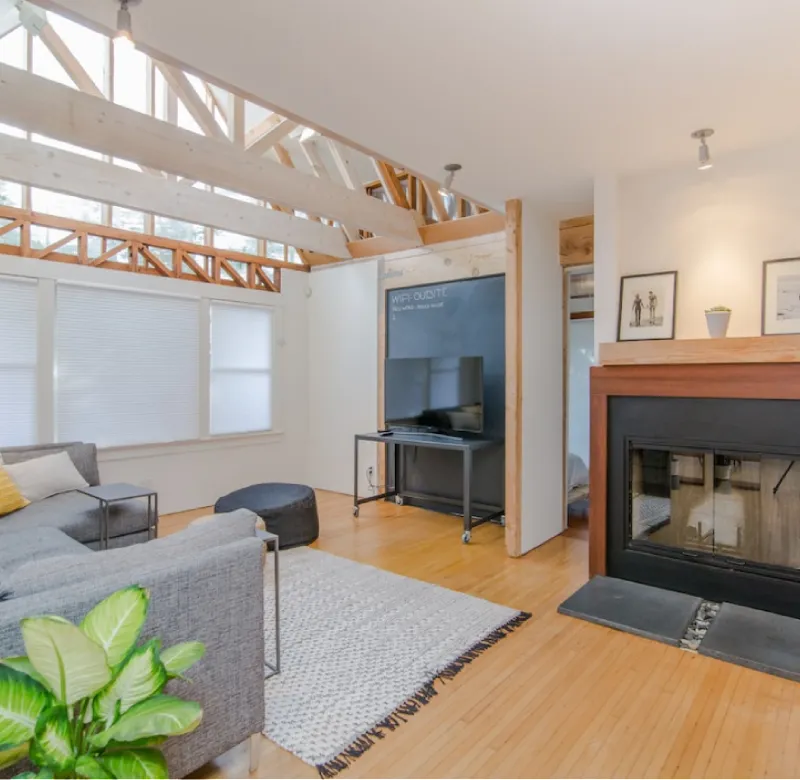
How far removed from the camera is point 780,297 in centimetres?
296

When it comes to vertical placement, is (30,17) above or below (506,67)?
above

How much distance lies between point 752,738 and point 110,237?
18.1 feet

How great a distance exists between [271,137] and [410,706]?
4623 mm

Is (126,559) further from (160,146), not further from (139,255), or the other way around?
(139,255)

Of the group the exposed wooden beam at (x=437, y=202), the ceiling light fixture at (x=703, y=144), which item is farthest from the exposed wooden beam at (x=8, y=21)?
the ceiling light fixture at (x=703, y=144)

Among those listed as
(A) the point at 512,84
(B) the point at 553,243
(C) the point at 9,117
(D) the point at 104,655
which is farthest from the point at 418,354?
(D) the point at 104,655

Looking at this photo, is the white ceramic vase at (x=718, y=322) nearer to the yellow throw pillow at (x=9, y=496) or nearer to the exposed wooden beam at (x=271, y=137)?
the exposed wooden beam at (x=271, y=137)

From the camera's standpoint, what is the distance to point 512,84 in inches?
93.4

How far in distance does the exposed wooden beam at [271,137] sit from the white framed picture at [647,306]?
3.28 metres

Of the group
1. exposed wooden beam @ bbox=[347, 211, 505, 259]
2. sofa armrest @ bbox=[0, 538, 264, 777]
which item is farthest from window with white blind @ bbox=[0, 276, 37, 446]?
sofa armrest @ bbox=[0, 538, 264, 777]

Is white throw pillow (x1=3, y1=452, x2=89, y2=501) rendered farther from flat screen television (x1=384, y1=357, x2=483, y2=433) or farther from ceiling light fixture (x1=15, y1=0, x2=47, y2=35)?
ceiling light fixture (x1=15, y1=0, x2=47, y2=35)

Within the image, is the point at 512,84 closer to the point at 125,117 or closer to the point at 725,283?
the point at 725,283

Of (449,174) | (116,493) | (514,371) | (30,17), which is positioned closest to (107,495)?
(116,493)

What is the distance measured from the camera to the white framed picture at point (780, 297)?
9.57 feet
